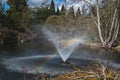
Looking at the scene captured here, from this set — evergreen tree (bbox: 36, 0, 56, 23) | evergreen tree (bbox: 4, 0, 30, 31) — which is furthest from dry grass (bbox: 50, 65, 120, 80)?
evergreen tree (bbox: 36, 0, 56, 23)

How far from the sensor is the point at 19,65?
61.5 feet

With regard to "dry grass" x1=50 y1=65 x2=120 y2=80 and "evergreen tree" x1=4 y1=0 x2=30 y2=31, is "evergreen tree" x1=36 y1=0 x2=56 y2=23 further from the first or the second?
"dry grass" x1=50 y1=65 x2=120 y2=80

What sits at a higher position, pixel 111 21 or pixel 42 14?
pixel 42 14

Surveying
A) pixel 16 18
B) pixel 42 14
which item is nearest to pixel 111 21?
pixel 16 18

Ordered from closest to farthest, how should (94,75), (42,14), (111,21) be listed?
(94,75), (111,21), (42,14)

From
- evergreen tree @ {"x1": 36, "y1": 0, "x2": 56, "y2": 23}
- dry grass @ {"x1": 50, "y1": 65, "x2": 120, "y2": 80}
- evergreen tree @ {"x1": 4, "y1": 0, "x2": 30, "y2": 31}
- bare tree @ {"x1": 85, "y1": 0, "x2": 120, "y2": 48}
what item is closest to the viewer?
dry grass @ {"x1": 50, "y1": 65, "x2": 120, "y2": 80}

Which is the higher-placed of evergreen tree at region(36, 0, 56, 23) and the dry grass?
evergreen tree at region(36, 0, 56, 23)

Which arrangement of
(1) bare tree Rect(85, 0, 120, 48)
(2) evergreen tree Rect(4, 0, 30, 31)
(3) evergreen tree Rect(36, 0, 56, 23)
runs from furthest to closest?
(3) evergreen tree Rect(36, 0, 56, 23) → (2) evergreen tree Rect(4, 0, 30, 31) → (1) bare tree Rect(85, 0, 120, 48)

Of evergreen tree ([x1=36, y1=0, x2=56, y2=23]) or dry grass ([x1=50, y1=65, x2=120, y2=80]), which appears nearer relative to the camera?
dry grass ([x1=50, y1=65, x2=120, y2=80])

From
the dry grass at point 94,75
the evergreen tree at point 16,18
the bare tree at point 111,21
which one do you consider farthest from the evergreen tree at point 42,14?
the dry grass at point 94,75

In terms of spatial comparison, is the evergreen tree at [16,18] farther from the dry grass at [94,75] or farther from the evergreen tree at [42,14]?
the dry grass at [94,75]

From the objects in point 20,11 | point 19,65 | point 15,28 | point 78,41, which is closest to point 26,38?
point 15,28

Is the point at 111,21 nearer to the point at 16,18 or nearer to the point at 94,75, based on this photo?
the point at 94,75

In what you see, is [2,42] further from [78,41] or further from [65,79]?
[65,79]
